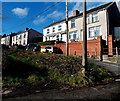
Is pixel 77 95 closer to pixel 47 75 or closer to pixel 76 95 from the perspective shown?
pixel 76 95

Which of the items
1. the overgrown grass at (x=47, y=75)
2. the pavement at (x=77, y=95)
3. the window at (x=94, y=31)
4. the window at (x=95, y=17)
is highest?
the window at (x=95, y=17)

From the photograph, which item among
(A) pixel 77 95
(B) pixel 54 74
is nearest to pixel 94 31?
(B) pixel 54 74

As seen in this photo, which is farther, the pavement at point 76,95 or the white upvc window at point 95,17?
the white upvc window at point 95,17

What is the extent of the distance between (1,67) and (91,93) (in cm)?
496

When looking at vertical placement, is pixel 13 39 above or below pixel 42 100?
above

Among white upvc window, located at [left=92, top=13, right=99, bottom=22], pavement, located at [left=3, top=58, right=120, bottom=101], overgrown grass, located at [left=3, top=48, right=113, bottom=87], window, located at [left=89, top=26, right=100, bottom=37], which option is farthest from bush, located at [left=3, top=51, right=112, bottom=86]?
white upvc window, located at [left=92, top=13, right=99, bottom=22]

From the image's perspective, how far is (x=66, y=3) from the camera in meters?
12.5

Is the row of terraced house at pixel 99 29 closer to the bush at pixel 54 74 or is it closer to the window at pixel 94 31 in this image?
the window at pixel 94 31

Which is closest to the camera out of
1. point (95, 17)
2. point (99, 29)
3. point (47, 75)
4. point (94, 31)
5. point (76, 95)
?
point (76, 95)

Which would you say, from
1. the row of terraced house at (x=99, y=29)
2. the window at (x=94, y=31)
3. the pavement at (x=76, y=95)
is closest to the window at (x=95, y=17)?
the row of terraced house at (x=99, y=29)

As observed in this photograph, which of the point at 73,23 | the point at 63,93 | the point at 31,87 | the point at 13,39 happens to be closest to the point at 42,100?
the point at 63,93

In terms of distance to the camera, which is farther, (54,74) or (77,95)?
(54,74)

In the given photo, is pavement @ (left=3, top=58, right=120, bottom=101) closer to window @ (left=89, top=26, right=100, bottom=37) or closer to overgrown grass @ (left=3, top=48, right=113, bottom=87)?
overgrown grass @ (left=3, top=48, right=113, bottom=87)

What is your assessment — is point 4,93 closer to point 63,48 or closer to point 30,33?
point 63,48
